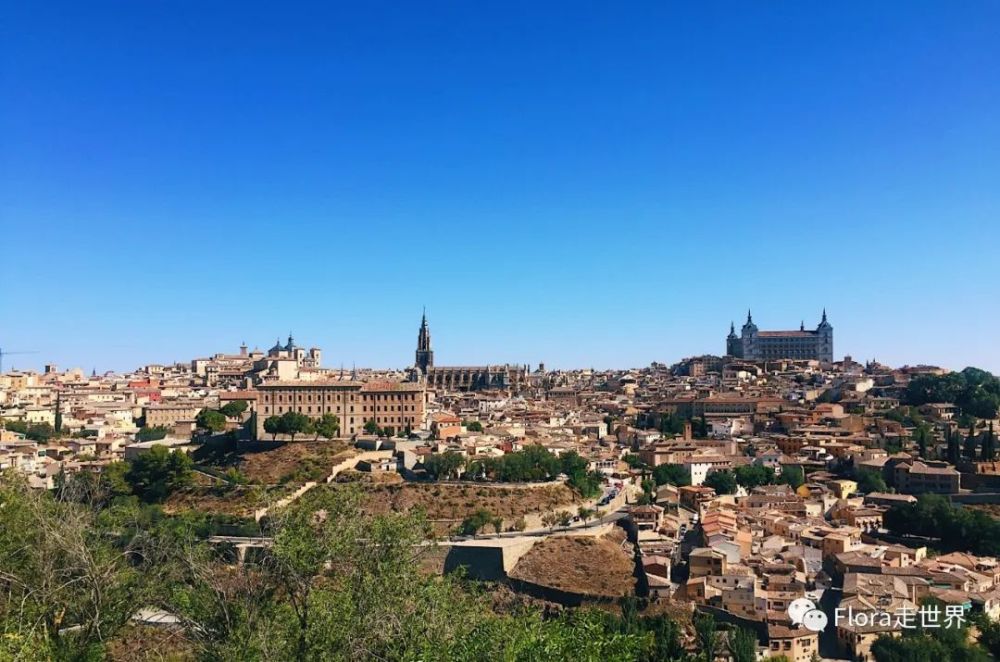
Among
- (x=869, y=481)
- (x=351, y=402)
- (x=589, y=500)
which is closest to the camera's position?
(x=589, y=500)

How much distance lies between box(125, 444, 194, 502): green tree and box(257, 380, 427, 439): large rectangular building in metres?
6.74

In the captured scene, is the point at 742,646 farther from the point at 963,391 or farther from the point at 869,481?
the point at 963,391

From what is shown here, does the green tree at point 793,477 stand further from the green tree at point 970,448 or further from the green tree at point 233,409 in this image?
the green tree at point 233,409

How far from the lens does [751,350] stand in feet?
301

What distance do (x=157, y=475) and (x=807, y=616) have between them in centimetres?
2464

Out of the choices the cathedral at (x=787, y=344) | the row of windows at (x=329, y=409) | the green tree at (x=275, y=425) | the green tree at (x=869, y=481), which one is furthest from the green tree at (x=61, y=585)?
the cathedral at (x=787, y=344)

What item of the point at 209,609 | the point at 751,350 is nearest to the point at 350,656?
the point at 209,609

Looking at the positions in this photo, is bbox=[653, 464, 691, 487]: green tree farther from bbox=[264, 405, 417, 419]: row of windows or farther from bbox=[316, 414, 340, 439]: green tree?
bbox=[316, 414, 340, 439]: green tree

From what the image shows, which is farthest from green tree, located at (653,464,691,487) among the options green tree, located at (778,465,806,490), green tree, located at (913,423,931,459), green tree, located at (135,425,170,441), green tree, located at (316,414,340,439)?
green tree, located at (135,425,170,441)

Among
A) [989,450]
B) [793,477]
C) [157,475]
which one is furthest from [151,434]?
[989,450]

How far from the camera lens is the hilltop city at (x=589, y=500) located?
15.9 meters

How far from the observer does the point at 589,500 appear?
33188 mm

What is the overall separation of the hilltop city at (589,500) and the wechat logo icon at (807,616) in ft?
0.17

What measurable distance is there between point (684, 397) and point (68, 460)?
3760 cm
